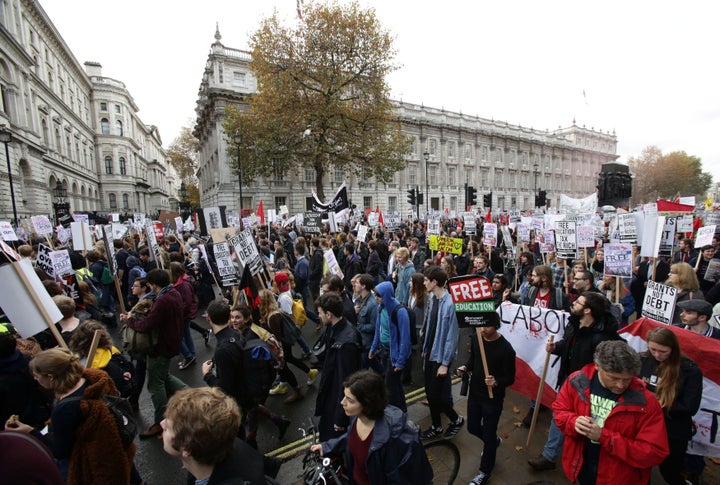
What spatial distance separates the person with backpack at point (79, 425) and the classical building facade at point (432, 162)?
2682cm

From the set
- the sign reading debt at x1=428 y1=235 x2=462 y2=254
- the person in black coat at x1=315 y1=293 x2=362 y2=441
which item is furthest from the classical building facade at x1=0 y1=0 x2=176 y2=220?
the person in black coat at x1=315 y1=293 x2=362 y2=441

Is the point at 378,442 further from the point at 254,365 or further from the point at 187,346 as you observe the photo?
the point at 187,346

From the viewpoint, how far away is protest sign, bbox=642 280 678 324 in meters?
3.79

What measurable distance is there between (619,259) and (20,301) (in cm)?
730

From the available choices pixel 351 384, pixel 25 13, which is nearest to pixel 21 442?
pixel 351 384

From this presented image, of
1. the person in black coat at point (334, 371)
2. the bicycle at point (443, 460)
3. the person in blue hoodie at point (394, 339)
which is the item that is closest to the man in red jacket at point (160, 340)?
the person in black coat at point (334, 371)

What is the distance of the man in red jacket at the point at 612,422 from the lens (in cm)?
212

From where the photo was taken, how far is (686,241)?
8539mm

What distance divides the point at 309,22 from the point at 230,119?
8.78 metres

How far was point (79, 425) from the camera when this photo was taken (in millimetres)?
2342

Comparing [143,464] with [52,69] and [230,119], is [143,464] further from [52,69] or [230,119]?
[52,69]

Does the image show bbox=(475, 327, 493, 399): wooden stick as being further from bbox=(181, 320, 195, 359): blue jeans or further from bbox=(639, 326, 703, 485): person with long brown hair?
bbox=(181, 320, 195, 359): blue jeans

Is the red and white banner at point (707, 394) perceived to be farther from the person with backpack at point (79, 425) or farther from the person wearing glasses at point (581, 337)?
the person with backpack at point (79, 425)

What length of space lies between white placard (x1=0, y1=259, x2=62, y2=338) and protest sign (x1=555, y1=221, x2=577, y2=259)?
25.4ft
